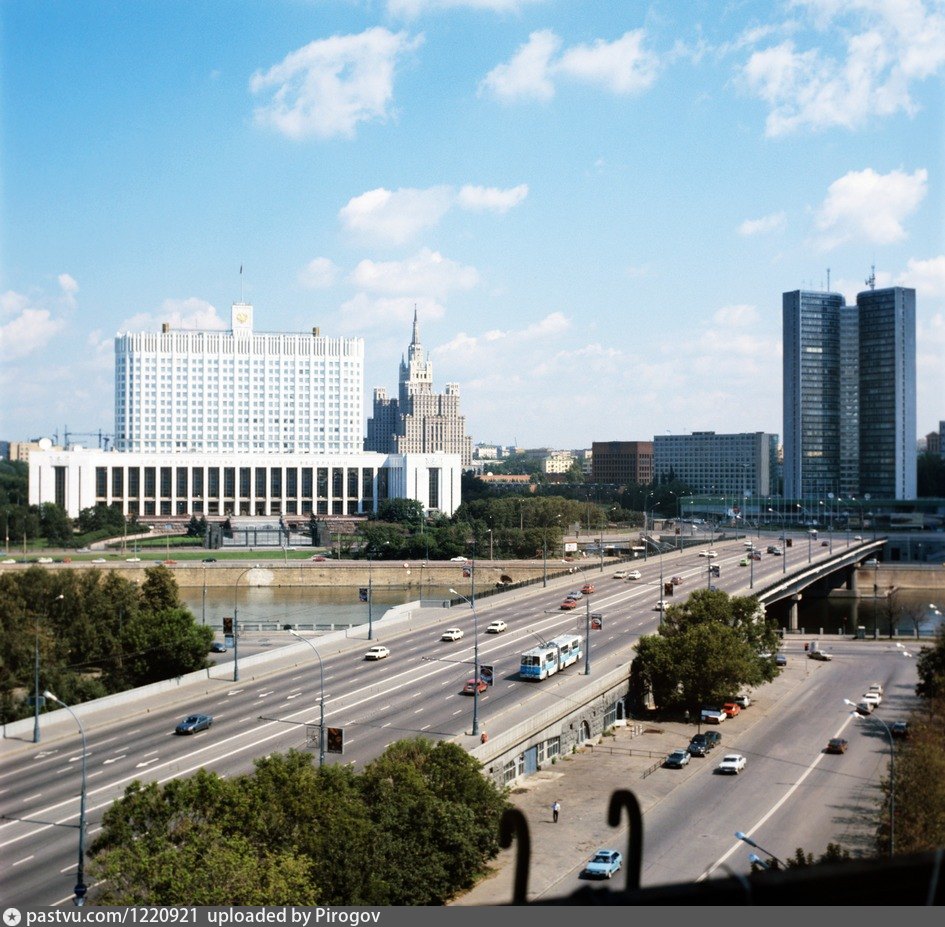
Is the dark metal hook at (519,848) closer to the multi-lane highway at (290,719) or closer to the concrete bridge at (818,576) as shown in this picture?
the multi-lane highway at (290,719)

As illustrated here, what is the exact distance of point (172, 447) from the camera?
144m

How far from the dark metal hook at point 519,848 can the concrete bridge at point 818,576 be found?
200ft

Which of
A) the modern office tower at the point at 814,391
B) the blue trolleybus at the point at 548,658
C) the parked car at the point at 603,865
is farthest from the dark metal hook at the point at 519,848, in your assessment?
the modern office tower at the point at 814,391

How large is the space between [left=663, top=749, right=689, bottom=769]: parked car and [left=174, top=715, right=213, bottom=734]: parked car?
49.5 feet

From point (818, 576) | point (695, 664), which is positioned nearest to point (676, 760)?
point (695, 664)

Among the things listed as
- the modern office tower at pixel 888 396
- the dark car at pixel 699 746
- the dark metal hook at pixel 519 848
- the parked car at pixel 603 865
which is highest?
the modern office tower at pixel 888 396

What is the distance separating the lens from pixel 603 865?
2448 cm

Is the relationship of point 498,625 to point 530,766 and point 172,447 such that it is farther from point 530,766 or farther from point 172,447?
point 172,447

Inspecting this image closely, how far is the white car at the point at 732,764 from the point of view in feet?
109

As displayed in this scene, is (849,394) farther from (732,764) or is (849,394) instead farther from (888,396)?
(732,764)

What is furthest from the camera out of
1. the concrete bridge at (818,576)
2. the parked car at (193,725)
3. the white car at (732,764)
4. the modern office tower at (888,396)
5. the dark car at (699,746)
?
the modern office tower at (888,396)

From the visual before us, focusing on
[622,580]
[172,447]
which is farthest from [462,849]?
[172,447]

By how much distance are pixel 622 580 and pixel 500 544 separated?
99.2ft

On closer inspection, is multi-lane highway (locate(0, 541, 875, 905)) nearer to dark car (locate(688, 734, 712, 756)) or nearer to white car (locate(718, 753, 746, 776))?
white car (locate(718, 753, 746, 776))
